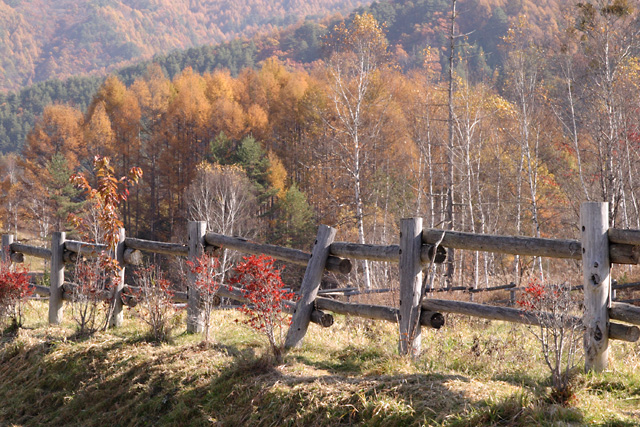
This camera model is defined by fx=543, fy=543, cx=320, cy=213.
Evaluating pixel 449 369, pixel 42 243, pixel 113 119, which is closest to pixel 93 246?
pixel 449 369

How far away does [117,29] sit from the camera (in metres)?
181

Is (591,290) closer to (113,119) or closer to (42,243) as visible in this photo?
(42,243)

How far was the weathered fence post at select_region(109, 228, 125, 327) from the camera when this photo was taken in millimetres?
6754

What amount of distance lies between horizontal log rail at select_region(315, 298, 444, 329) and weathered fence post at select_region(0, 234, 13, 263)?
18.6 ft

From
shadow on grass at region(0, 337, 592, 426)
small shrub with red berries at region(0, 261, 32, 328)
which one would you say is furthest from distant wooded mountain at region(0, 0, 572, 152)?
shadow on grass at region(0, 337, 592, 426)

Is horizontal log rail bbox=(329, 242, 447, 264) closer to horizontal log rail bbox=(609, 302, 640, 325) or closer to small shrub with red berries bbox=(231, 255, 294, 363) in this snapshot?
small shrub with red berries bbox=(231, 255, 294, 363)

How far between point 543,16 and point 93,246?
53.6 meters

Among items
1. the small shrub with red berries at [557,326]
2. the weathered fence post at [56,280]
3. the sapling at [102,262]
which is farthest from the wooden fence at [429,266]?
the weathered fence post at [56,280]

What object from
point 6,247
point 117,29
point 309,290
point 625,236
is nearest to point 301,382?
point 309,290

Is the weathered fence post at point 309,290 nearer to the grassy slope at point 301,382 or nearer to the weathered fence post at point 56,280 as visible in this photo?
the grassy slope at point 301,382

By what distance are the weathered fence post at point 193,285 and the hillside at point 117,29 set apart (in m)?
146

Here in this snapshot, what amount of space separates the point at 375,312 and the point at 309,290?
0.69 m

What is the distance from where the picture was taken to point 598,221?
3992mm

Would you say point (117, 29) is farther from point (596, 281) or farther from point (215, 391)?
point (596, 281)
